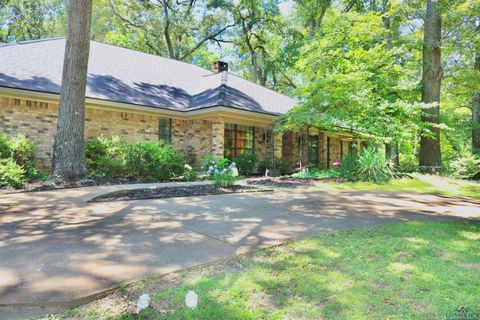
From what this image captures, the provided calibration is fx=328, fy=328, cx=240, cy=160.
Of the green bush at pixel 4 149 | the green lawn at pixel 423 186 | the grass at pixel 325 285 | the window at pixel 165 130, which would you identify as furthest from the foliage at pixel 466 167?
the green bush at pixel 4 149

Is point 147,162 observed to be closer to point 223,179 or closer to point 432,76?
point 223,179

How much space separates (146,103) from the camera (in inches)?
504

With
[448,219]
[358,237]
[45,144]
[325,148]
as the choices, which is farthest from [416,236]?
[325,148]

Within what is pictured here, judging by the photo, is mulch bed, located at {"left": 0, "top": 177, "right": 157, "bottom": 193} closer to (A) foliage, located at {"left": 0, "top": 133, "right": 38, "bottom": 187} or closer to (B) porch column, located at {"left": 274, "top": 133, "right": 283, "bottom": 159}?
(A) foliage, located at {"left": 0, "top": 133, "right": 38, "bottom": 187}

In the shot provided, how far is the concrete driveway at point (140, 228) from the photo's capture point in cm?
280

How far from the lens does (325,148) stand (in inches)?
795

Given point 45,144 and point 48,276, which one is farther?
point 45,144

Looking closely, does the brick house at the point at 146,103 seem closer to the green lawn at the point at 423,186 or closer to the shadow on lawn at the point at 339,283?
the green lawn at the point at 423,186

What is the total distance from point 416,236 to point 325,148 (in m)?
16.4

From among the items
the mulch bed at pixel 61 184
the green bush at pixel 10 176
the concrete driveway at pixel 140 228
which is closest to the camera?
the concrete driveway at pixel 140 228

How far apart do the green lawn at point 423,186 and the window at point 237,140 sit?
5857 millimetres

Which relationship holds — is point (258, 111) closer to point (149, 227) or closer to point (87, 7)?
point (87, 7)

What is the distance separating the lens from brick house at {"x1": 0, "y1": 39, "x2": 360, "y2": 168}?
11.0 metres

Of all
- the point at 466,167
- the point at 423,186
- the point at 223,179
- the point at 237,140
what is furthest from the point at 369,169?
the point at 237,140
